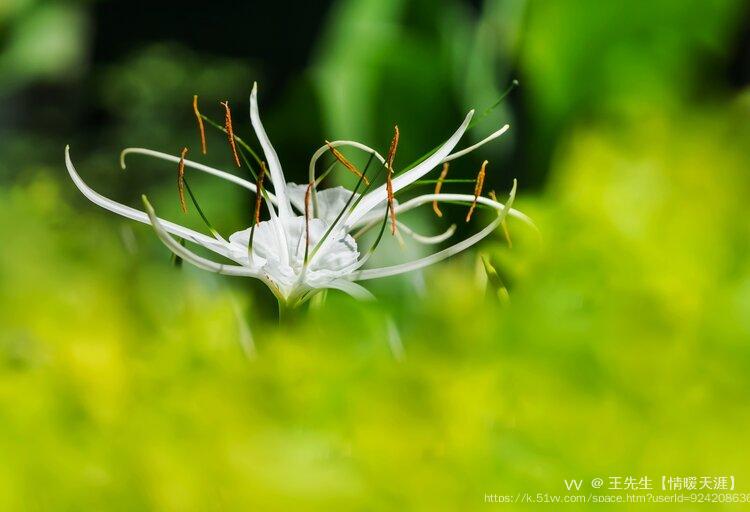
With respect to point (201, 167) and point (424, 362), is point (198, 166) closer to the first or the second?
point (201, 167)

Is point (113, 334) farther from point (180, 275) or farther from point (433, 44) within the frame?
point (433, 44)

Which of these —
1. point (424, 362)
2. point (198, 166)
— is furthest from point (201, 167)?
point (424, 362)

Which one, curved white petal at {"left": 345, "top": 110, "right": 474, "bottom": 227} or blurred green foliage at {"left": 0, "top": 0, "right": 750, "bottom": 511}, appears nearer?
blurred green foliage at {"left": 0, "top": 0, "right": 750, "bottom": 511}

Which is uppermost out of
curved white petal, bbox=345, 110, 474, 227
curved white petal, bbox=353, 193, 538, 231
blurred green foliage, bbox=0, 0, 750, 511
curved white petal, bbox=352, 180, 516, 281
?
curved white petal, bbox=345, 110, 474, 227

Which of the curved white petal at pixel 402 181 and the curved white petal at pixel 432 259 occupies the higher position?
the curved white petal at pixel 402 181

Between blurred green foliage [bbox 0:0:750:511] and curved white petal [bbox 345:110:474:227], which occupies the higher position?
curved white petal [bbox 345:110:474:227]

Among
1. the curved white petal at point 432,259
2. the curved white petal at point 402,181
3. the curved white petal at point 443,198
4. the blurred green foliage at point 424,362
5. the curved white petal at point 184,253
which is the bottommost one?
the blurred green foliage at point 424,362

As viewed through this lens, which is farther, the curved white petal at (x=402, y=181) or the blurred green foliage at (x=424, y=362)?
the curved white petal at (x=402, y=181)
